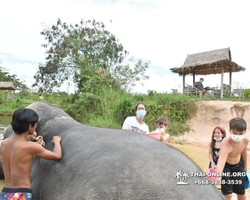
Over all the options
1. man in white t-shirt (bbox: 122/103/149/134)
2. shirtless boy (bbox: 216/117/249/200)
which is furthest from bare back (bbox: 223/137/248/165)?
man in white t-shirt (bbox: 122/103/149/134)

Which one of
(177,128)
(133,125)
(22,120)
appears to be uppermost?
(22,120)

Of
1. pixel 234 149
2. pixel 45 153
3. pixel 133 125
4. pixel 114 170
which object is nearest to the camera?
pixel 114 170

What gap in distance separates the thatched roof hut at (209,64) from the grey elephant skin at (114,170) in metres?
13.9

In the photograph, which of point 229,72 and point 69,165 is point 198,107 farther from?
point 69,165

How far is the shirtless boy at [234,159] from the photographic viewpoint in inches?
105

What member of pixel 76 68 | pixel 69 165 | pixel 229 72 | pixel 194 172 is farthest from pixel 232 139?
pixel 76 68

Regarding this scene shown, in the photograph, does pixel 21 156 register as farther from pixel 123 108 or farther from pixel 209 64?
pixel 209 64

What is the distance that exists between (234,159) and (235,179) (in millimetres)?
262

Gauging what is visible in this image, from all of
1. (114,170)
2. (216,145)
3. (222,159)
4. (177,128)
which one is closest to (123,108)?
(177,128)

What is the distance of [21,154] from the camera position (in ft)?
6.08

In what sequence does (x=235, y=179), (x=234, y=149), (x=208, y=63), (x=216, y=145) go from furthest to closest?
1. (x=208, y=63)
2. (x=216, y=145)
3. (x=235, y=179)
4. (x=234, y=149)

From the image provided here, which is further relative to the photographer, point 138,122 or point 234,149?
point 138,122

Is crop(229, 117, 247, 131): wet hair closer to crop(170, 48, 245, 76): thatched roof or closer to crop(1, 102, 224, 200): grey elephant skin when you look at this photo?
crop(1, 102, 224, 200): grey elephant skin

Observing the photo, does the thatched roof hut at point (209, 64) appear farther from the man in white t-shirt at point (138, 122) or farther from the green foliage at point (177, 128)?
the man in white t-shirt at point (138, 122)
